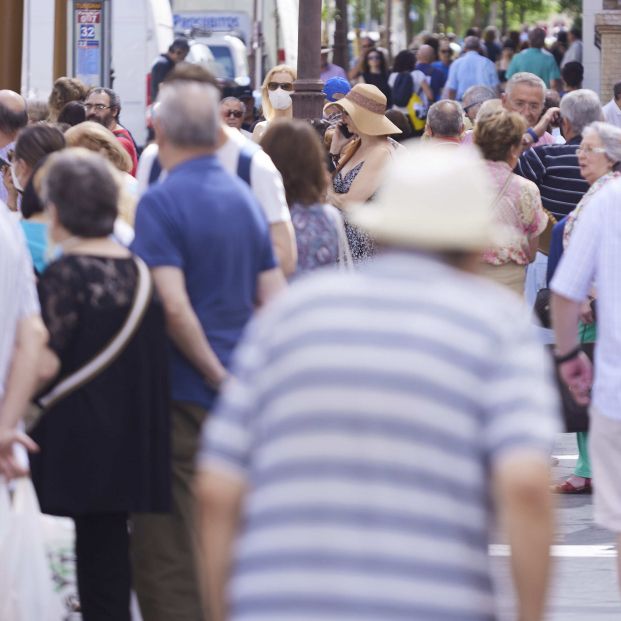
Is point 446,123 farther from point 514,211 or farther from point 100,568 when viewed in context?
point 100,568

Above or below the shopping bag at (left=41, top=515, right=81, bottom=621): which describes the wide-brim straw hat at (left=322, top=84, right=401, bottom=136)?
above

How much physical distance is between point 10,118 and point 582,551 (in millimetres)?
3846

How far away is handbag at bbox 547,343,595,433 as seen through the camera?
25.9 ft

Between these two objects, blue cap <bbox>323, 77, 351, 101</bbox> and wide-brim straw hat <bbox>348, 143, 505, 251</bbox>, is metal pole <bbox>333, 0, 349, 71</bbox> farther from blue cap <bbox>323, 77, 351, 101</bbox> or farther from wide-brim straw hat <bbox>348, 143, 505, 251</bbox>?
wide-brim straw hat <bbox>348, 143, 505, 251</bbox>

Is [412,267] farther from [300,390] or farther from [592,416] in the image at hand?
[592,416]

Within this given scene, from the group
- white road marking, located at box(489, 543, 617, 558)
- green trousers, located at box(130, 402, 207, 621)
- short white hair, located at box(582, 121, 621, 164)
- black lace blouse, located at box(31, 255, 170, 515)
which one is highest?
short white hair, located at box(582, 121, 621, 164)

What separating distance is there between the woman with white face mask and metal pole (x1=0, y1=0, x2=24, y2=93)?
6353 mm

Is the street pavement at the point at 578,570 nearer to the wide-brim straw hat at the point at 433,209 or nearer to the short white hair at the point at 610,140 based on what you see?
the short white hair at the point at 610,140

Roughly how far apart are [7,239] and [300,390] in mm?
2173

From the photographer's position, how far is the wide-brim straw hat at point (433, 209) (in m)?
3.13

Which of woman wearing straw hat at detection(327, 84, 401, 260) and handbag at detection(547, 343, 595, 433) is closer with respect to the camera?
handbag at detection(547, 343, 595, 433)

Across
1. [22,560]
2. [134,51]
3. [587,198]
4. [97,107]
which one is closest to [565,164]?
[587,198]

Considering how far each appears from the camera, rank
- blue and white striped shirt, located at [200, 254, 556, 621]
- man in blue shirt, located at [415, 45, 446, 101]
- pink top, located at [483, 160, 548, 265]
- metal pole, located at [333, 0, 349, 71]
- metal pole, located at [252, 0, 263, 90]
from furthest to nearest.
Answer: metal pole, located at [333, 0, 349, 71], metal pole, located at [252, 0, 263, 90], man in blue shirt, located at [415, 45, 446, 101], pink top, located at [483, 160, 548, 265], blue and white striped shirt, located at [200, 254, 556, 621]

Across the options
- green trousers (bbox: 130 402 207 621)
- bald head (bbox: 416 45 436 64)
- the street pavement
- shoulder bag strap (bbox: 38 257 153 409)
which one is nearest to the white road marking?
the street pavement
